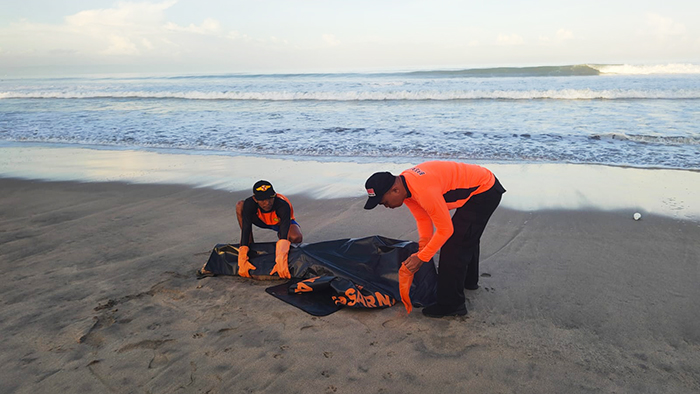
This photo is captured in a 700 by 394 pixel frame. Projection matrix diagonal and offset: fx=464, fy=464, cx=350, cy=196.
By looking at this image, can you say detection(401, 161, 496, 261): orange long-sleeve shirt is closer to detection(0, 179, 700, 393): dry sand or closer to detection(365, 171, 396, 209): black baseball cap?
detection(365, 171, 396, 209): black baseball cap

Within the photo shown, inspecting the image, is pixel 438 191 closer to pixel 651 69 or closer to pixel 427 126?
pixel 427 126

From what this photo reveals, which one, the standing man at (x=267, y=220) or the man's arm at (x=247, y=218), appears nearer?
the standing man at (x=267, y=220)

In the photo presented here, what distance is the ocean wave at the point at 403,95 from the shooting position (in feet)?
60.0

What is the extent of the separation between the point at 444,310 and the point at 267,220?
1.83 meters

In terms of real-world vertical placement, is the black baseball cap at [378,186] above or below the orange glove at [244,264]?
above

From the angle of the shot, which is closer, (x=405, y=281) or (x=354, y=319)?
(x=405, y=281)

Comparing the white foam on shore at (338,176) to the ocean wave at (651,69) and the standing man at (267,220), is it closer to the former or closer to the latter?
the standing man at (267,220)

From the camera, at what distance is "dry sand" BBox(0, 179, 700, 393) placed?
2.62m

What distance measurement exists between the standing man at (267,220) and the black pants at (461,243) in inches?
51.9

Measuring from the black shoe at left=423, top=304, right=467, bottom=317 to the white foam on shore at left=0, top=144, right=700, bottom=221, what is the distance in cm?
263

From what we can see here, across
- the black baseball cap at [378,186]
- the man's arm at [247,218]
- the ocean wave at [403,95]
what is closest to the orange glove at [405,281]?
the black baseball cap at [378,186]

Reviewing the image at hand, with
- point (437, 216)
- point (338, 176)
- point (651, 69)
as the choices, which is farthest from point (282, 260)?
point (651, 69)

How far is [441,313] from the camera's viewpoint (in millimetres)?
3244

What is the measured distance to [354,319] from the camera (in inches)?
128
